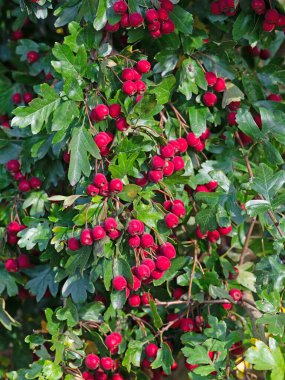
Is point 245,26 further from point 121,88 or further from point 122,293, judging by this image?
point 122,293

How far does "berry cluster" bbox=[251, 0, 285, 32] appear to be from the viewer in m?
1.87

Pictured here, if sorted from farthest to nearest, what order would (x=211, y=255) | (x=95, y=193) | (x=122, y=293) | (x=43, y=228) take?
(x=211, y=255), (x=43, y=228), (x=122, y=293), (x=95, y=193)

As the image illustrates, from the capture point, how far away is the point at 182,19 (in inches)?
74.2

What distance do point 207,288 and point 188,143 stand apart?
47 cm

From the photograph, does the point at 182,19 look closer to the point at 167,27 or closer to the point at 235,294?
the point at 167,27

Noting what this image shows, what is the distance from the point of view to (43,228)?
1938 millimetres

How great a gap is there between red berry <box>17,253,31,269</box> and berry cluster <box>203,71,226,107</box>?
→ 2.65ft

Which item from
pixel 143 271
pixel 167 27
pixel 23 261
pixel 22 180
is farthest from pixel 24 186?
pixel 167 27

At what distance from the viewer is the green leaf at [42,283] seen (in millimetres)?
2066

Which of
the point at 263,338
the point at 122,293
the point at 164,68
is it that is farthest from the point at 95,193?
the point at 263,338

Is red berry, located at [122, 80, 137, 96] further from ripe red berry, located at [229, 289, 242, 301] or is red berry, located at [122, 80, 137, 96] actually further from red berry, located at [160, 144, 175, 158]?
ripe red berry, located at [229, 289, 242, 301]

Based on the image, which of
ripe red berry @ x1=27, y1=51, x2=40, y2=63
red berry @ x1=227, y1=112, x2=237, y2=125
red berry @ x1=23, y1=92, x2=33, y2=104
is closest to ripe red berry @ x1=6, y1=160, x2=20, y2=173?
red berry @ x1=23, y1=92, x2=33, y2=104

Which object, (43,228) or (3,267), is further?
(3,267)

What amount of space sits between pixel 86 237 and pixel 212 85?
65 centimetres
